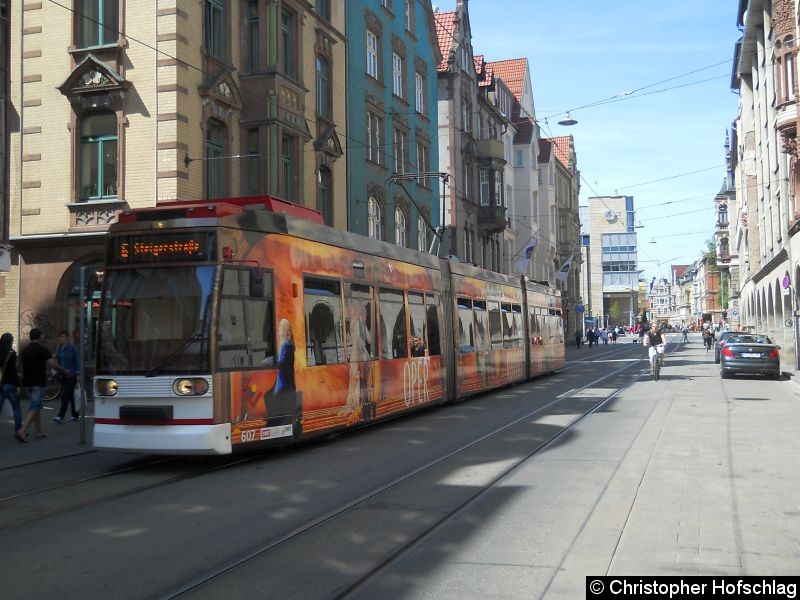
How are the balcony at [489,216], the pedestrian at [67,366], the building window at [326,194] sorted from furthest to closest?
1. the balcony at [489,216]
2. the building window at [326,194]
3. the pedestrian at [67,366]

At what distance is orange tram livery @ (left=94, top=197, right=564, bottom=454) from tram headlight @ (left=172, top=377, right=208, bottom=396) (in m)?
0.01

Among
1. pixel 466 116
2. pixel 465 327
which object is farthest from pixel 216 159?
pixel 466 116

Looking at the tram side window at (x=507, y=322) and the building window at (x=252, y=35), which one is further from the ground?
the building window at (x=252, y=35)

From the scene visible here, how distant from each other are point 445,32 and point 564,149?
4167 cm

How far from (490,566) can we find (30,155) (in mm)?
19047

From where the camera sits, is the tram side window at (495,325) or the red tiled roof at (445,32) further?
the red tiled roof at (445,32)

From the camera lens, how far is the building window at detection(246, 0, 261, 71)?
23.7 metres

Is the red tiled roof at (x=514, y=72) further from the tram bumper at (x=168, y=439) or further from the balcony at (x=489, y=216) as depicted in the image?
the tram bumper at (x=168, y=439)

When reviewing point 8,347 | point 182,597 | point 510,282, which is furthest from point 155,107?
point 182,597

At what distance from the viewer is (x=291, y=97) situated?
24.7 m

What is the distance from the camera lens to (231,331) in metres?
10.6

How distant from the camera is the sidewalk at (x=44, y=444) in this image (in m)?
12.3

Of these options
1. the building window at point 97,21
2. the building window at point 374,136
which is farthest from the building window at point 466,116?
the building window at point 97,21

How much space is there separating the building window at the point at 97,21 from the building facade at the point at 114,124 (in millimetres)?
25
